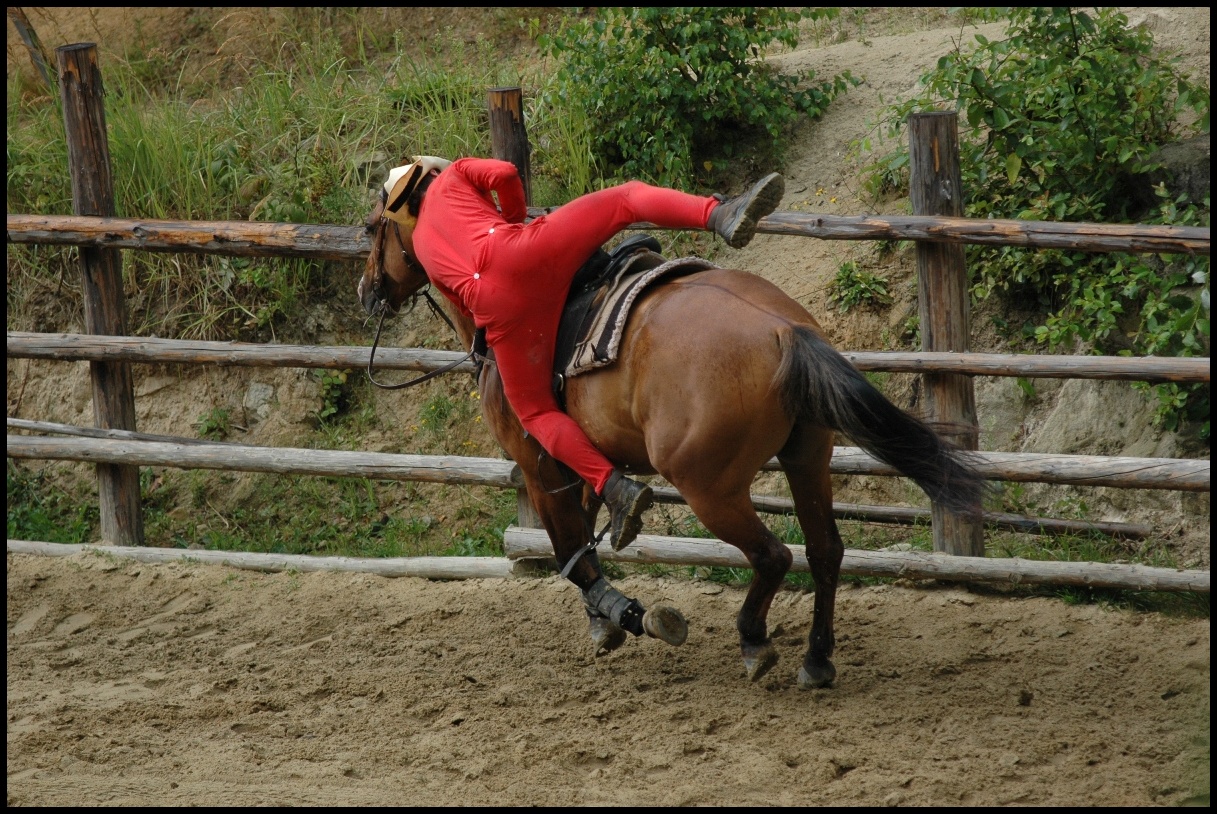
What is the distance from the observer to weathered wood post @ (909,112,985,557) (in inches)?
201

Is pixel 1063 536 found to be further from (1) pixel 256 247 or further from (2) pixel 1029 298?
(1) pixel 256 247

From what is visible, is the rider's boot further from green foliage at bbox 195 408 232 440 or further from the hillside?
green foliage at bbox 195 408 232 440

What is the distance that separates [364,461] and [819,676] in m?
2.73

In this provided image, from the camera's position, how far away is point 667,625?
4.29m

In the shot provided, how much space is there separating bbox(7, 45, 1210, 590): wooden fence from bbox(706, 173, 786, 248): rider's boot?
1.12m

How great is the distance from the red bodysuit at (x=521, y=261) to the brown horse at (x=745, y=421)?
0.31ft

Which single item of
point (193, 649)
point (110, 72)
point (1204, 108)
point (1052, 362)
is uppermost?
point (110, 72)

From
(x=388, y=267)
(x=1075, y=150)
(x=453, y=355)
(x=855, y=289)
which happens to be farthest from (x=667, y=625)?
(x=1075, y=150)

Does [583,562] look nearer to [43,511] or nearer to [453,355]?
[453,355]

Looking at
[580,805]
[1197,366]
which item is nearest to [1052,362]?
[1197,366]

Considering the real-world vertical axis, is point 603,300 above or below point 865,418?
above

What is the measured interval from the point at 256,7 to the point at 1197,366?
24.7 ft

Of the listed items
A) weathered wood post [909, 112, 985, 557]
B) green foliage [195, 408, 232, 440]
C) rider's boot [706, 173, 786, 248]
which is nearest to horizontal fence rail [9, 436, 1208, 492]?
weathered wood post [909, 112, 985, 557]

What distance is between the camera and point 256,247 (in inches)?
233
